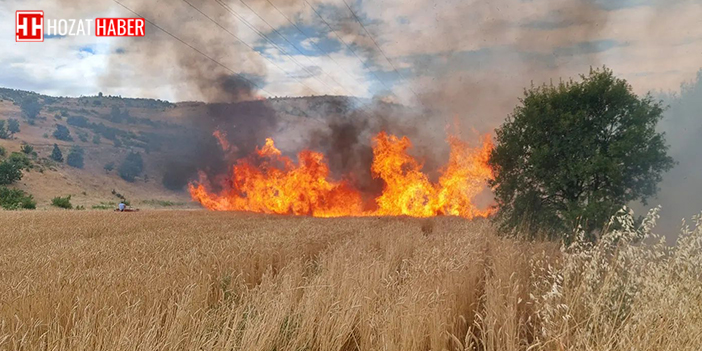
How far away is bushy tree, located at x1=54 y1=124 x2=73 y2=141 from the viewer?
72.1m

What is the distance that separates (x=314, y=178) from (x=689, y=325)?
35046 mm

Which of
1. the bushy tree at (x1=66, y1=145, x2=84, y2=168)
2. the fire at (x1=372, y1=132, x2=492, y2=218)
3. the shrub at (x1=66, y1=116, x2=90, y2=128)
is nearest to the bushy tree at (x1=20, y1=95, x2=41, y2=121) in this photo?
the shrub at (x1=66, y1=116, x2=90, y2=128)

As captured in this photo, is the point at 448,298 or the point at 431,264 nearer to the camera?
the point at 448,298

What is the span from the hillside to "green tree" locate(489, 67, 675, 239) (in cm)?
4189

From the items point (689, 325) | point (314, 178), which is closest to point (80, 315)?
point (689, 325)

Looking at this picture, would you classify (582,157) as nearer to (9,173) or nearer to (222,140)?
(9,173)

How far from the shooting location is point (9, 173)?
43719 millimetres

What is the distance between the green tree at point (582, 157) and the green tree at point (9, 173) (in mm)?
51697

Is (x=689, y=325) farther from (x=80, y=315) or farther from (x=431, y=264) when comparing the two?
(x=80, y=315)

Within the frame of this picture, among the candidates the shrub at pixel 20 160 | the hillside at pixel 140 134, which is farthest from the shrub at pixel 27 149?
the shrub at pixel 20 160

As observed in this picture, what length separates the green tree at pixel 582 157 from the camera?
14703 millimetres

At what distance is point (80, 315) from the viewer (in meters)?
4.27

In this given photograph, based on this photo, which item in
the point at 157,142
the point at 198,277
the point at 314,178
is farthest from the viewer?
the point at 157,142

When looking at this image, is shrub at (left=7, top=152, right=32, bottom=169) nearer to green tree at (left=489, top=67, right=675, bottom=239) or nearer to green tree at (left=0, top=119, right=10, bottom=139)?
green tree at (left=0, top=119, right=10, bottom=139)
